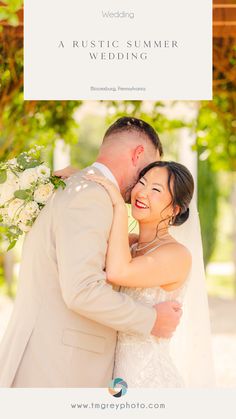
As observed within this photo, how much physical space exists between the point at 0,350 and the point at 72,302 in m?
0.55

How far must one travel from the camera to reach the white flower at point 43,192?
3.36m

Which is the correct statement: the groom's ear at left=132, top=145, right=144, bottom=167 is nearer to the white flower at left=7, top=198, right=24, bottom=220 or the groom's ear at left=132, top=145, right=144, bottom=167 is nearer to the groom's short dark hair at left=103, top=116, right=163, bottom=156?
the groom's short dark hair at left=103, top=116, right=163, bottom=156

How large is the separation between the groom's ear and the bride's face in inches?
3.3

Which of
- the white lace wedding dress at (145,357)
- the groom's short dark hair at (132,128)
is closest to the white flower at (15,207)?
the groom's short dark hair at (132,128)

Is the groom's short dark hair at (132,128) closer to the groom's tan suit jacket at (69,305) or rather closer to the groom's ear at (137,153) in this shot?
the groom's ear at (137,153)

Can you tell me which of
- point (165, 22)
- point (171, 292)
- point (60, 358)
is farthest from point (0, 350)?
point (165, 22)

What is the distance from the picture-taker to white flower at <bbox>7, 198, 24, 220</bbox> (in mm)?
3385

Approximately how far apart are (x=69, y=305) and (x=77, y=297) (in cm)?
7

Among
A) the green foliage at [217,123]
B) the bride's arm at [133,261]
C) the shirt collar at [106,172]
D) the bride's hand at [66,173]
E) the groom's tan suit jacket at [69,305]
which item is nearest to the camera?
the groom's tan suit jacket at [69,305]

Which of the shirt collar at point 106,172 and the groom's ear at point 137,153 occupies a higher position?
the groom's ear at point 137,153

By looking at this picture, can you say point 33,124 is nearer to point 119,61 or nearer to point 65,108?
point 65,108

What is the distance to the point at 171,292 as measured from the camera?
3.52 metres

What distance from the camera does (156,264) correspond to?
3.35 m

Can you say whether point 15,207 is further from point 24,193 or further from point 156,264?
point 156,264
